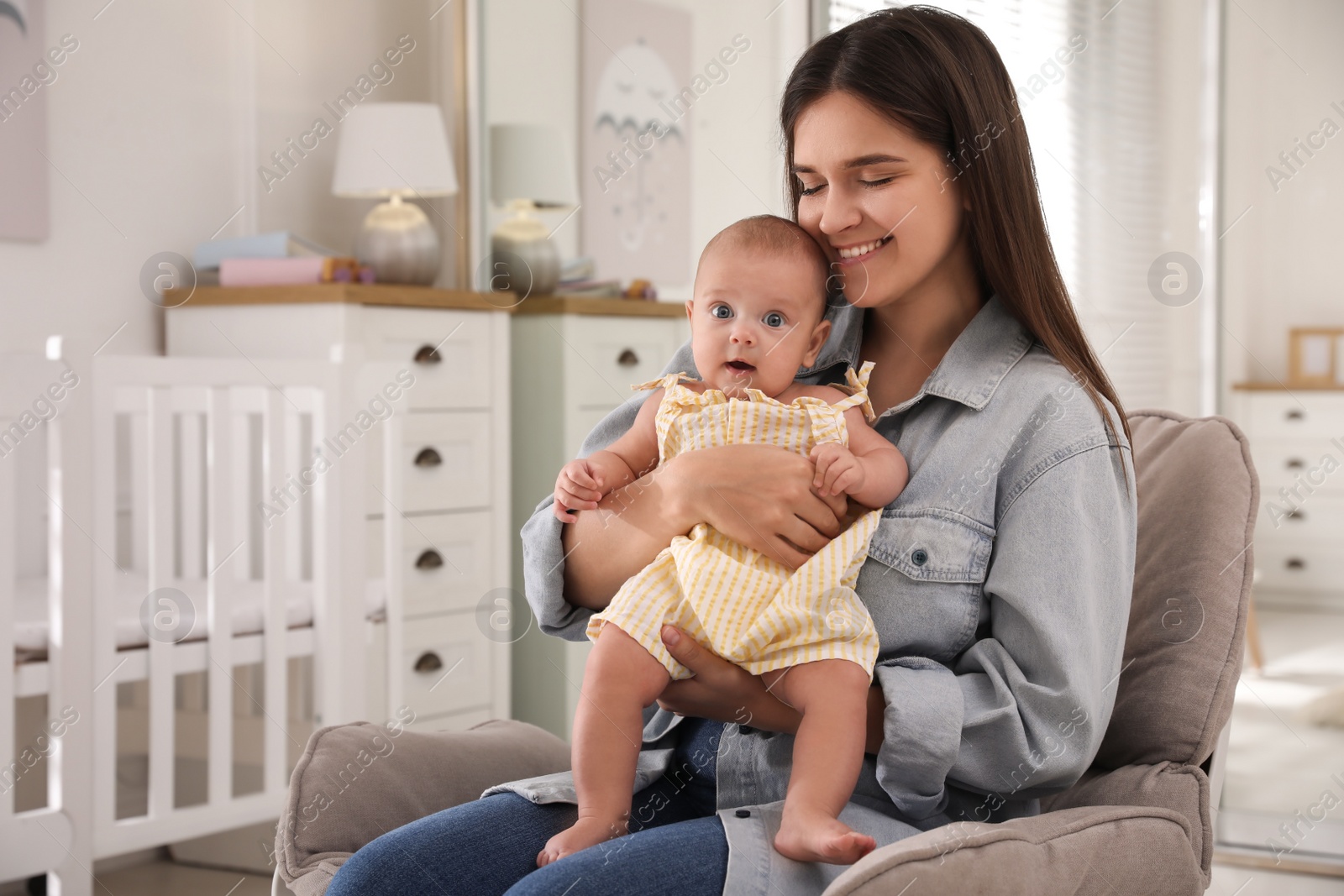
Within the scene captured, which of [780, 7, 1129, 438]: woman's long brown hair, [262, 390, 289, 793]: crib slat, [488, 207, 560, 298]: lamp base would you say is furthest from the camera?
[488, 207, 560, 298]: lamp base

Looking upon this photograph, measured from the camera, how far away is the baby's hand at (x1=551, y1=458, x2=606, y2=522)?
1223 millimetres

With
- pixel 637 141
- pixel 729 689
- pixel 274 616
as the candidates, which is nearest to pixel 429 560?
pixel 274 616

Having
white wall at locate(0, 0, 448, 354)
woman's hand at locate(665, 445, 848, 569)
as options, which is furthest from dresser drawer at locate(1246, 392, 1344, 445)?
white wall at locate(0, 0, 448, 354)

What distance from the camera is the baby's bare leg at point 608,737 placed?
1062mm

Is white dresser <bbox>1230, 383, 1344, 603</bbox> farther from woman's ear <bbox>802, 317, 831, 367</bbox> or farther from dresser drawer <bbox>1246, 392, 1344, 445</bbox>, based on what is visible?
woman's ear <bbox>802, 317, 831, 367</bbox>

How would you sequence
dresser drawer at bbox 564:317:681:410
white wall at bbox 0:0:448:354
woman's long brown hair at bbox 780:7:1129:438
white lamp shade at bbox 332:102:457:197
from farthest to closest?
dresser drawer at bbox 564:317:681:410
white lamp shade at bbox 332:102:457:197
white wall at bbox 0:0:448:354
woman's long brown hair at bbox 780:7:1129:438

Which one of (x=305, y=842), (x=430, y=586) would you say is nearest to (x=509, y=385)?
(x=430, y=586)

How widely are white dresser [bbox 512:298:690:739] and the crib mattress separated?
0.72 meters

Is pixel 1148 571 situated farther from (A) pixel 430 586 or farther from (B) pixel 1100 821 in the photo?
(A) pixel 430 586

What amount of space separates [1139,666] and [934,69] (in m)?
0.63

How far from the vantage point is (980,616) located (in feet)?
3.66

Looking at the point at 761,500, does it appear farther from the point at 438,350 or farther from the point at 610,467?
the point at 438,350

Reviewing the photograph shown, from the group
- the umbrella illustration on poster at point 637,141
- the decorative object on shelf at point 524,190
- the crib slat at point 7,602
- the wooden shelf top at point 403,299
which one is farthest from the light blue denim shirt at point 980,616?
the umbrella illustration on poster at point 637,141

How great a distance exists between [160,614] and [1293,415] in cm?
219
